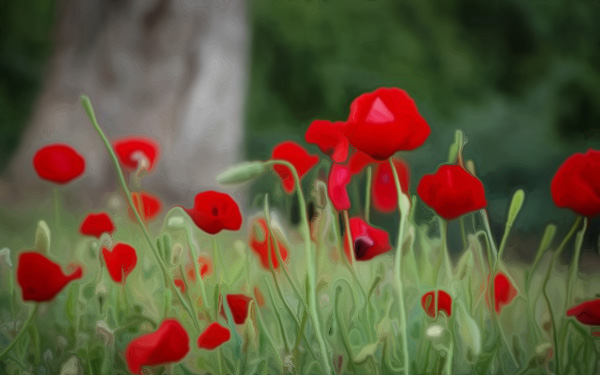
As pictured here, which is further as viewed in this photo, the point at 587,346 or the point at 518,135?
the point at 518,135

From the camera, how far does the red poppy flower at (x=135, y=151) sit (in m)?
0.80

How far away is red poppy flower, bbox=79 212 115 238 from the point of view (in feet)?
2.51

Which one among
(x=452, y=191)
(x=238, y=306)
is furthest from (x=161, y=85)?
(x=452, y=191)

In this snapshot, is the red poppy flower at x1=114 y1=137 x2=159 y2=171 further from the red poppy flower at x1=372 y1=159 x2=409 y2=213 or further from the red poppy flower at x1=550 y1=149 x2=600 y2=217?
the red poppy flower at x1=550 y1=149 x2=600 y2=217

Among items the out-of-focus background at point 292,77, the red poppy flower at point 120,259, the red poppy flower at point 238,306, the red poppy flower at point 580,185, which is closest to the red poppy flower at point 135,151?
the red poppy flower at point 120,259

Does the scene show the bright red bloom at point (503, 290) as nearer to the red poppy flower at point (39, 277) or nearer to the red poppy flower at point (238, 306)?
the red poppy flower at point (238, 306)

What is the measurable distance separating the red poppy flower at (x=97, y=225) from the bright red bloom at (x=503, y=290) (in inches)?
16.5

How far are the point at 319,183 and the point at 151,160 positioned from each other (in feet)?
0.80

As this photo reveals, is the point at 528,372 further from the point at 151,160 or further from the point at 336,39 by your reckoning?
the point at 336,39

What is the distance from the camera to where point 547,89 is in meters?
3.05

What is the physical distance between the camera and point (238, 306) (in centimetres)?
63

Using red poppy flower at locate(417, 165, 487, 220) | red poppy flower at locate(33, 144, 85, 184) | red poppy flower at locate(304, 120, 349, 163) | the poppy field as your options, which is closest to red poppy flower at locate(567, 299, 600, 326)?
the poppy field

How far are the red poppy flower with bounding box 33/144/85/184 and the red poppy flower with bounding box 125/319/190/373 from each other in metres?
0.34

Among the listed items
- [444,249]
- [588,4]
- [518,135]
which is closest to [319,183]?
[444,249]
